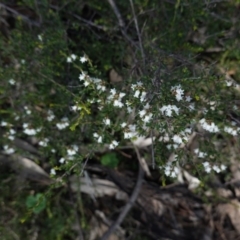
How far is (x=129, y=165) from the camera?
4.29 m

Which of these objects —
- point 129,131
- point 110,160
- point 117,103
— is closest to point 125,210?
point 110,160

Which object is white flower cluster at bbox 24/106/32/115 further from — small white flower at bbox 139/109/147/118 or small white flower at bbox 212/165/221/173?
small white flower at bbox 212/165/221/173

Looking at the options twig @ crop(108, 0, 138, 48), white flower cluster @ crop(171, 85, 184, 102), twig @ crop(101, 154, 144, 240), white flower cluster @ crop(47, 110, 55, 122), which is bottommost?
twig @ crop(101, 154, 144, 240)

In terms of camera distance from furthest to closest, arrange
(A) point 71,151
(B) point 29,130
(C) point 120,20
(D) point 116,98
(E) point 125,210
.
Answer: (E) point 125,210 → (C) point 120,20 → (B) point 29,130 → (A) point 71,151 → (D) point 116,98

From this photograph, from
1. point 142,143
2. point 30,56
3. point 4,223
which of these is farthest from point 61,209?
point 30,56

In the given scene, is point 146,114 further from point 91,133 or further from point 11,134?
point 11,134

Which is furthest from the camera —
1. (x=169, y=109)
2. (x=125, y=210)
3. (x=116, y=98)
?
(x=125, y=210)

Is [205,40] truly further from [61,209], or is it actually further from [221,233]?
[61,209]

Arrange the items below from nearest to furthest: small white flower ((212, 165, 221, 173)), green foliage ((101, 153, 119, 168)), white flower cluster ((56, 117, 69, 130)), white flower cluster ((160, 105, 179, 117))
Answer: white flower cluster ((160, 105, 179, 117)) < small white flower ((212, 165, 221, 173)) < white flower cluster ((56, 117, 69, 130)) < green foliage ((101, 153, 119, 168))

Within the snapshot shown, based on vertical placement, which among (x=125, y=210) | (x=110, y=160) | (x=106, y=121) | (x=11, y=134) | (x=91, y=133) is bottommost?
(x=125, y=210)

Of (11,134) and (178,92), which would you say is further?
(11,134)

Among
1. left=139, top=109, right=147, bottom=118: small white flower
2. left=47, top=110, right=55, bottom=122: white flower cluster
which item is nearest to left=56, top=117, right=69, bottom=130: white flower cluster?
left=47, top=110, right=55, bottom=122: white flower cluster

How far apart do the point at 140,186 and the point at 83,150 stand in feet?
2.46

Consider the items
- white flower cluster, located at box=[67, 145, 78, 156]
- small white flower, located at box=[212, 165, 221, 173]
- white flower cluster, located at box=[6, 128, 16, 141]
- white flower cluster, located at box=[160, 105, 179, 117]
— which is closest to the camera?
white flower cluster, located at box=[160, 105, 179, 117]
